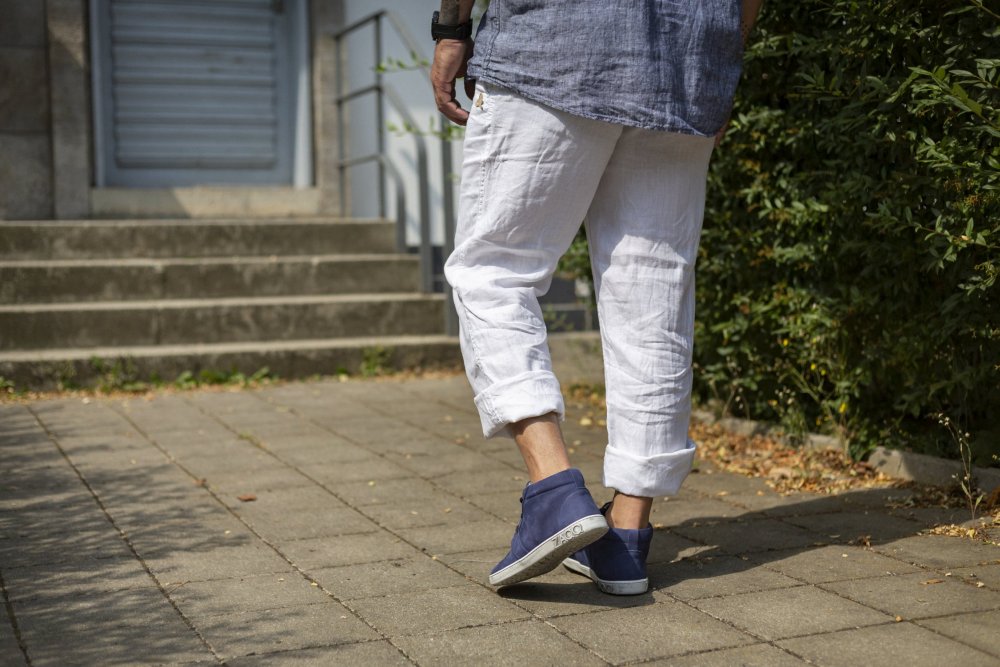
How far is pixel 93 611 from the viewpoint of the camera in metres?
2.62

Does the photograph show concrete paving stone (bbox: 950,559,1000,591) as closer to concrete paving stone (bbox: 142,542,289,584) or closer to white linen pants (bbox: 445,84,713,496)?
white linen pants (bbox: 445,84,713,496)

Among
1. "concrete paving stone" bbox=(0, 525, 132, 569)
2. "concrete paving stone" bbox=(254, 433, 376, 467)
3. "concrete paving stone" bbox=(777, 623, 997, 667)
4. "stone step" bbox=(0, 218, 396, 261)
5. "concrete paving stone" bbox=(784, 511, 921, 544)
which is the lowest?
"concrete paving stone" bbox=(0, 525, 132, 569)

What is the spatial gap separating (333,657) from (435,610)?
32 cm

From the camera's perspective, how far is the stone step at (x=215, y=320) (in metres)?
A: 6.27

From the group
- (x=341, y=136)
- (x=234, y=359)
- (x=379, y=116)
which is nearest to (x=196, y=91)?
(x=341, y=136)

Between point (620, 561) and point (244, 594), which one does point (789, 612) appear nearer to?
point (620, 561)

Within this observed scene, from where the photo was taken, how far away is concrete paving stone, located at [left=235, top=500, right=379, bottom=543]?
327cm

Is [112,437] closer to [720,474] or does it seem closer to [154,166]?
[720,474]

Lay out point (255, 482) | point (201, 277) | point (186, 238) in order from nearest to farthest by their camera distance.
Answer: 1. point (255, 482)
2. point (201, 277)
3. point (186, 238)

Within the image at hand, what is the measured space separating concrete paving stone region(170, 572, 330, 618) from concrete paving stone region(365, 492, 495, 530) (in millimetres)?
559

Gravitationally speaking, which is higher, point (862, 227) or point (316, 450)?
point (862, 227)

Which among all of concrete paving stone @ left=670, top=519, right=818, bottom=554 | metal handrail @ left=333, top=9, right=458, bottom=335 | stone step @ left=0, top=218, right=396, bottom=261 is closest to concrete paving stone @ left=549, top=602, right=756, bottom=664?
concrete paving stone @ left=670, top=519, right=818, bottom=554

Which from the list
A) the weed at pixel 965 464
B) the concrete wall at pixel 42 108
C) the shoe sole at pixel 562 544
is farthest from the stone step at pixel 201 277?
the shoe sole at pixel 562 544

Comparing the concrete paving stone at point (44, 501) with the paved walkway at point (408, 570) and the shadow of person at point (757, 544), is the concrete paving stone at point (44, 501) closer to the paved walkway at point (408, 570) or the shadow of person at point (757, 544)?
the paved walkway at point (408, 570)
